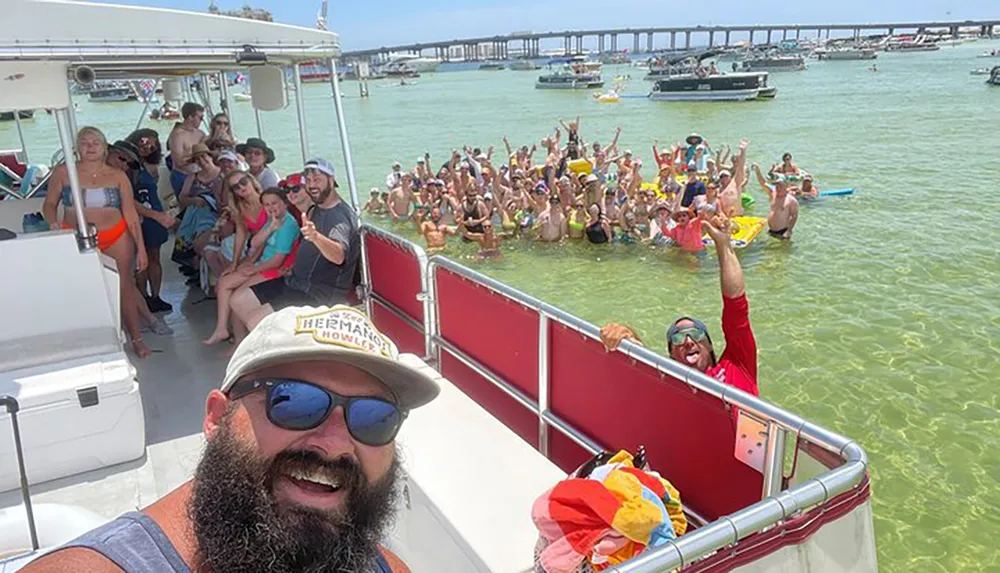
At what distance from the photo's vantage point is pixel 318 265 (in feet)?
14.7

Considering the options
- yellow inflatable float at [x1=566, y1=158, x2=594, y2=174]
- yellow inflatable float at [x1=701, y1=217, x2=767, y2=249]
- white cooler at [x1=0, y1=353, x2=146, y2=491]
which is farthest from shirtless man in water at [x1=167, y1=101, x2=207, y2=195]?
yellow inflatable float at [x1=566, y1=158, x2=594, y2=174]

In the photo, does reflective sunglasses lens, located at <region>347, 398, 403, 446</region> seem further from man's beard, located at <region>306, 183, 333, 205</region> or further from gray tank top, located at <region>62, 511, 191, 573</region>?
man's beard, located at <region>306, 183, 333, 205</region>

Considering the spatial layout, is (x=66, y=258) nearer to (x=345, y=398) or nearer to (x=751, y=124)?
(x=345, y=398)

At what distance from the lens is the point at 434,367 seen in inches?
166

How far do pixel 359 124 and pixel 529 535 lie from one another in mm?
42366

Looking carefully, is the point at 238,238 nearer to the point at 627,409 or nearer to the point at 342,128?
the point at 342,128

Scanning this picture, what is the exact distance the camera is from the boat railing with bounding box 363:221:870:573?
1.62 metres

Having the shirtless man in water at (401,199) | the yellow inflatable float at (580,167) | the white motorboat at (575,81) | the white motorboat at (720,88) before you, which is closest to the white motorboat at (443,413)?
the shirtless man in water at (401,199)

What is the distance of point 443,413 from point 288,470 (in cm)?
225

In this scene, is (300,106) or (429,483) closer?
(429,483)

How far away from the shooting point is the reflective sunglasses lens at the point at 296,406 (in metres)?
1.22

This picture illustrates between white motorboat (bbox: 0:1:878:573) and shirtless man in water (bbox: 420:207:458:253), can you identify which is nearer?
white motorboat (bbox: 0:1:878:573)

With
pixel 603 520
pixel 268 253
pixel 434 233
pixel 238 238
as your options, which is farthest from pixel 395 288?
pixel 434 233

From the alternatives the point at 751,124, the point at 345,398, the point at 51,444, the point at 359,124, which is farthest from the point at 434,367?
the point at 359,124
